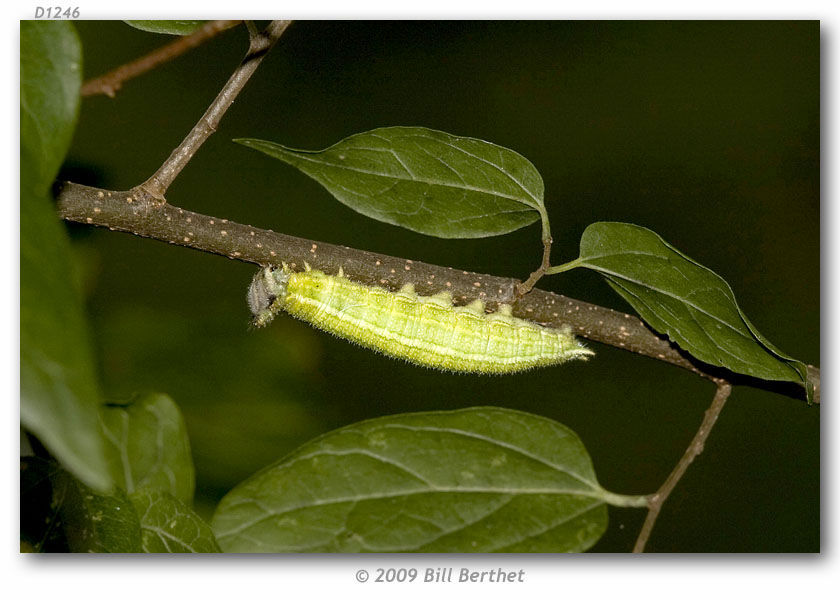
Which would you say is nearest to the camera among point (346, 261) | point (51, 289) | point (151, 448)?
point (51, 289)

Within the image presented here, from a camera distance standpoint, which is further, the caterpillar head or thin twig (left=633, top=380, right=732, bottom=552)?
the caterpillar head

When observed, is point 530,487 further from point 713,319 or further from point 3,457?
point 3,457

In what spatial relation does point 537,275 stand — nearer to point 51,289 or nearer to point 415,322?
point 415,322

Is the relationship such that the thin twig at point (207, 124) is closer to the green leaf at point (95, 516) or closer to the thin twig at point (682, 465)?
the green leaf at point (95, 516)

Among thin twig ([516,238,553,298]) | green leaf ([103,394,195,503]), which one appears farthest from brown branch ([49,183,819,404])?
green leaf ([103,394,195,503])

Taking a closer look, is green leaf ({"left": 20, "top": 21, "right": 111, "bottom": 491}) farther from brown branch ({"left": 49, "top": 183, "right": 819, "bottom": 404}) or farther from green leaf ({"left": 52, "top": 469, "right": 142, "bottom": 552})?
green leaf ({"left": 52, "top": 469, "right": 142, "bottom": 552})

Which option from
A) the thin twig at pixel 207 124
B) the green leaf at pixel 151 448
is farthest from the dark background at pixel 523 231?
the thin twig at pixel 207 124

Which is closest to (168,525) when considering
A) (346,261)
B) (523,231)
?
(346,261)

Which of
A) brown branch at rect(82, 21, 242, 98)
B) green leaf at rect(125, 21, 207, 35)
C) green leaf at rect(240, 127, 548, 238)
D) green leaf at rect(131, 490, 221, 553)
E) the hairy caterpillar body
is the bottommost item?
green leaf at rect(131, 490, 221, 553)
